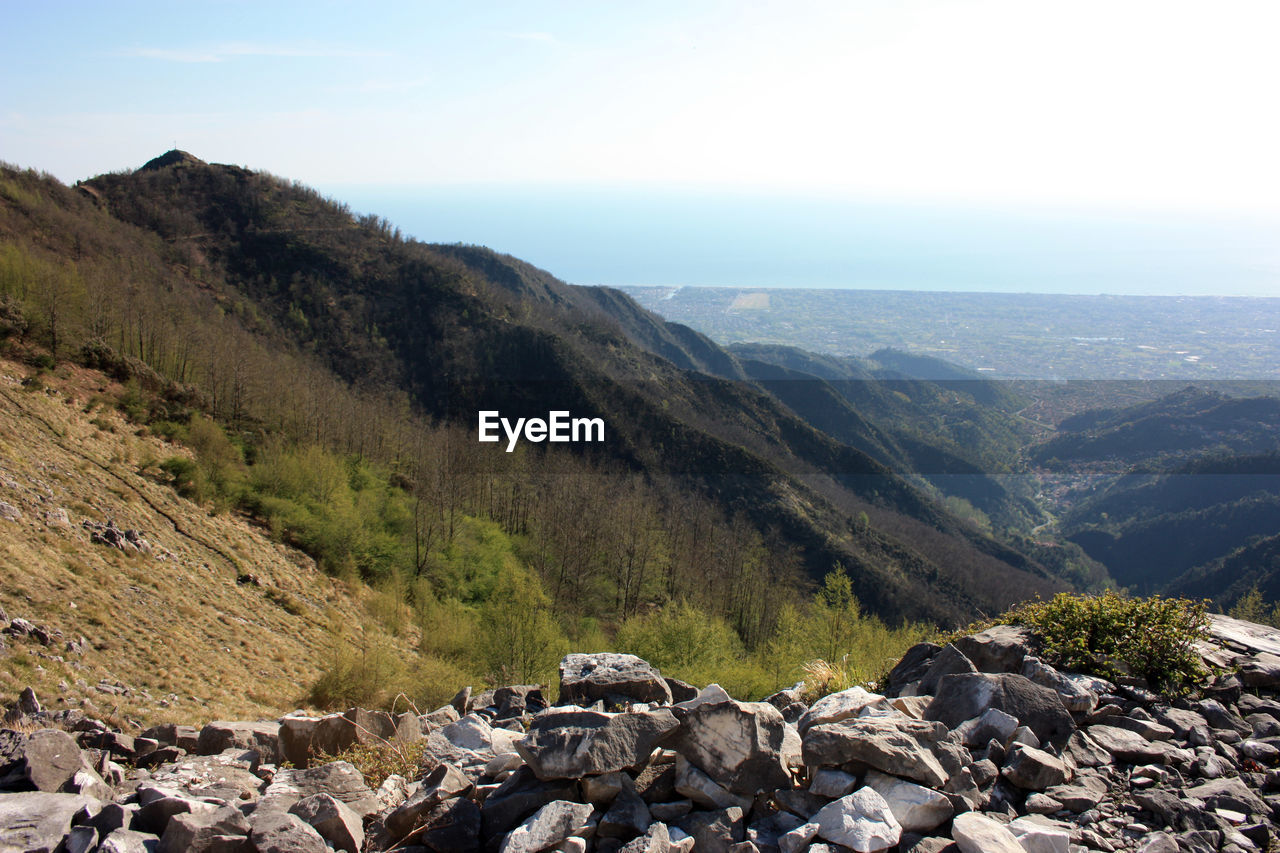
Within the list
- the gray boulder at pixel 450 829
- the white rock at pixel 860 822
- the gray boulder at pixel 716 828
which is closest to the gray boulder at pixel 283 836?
the gray boulder at pixel 450 829

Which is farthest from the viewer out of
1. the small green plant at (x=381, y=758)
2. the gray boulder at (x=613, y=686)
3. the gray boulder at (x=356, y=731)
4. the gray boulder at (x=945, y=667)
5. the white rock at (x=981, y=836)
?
the gray boulder at (x=613, y=686)

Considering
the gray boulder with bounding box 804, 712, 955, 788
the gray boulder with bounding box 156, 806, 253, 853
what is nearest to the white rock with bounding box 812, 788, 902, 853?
the gray boulder with bounding box 804, 712, 955, 788

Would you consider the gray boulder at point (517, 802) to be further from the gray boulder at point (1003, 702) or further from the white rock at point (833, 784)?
the gray boulder at point (1003, 702)

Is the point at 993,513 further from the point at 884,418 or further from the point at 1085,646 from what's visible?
the point at 1085,646

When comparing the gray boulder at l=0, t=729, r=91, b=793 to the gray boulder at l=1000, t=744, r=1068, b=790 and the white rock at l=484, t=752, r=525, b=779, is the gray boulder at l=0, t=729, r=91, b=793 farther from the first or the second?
the gray boulder at l=1000, t=744, r=1068, b=790

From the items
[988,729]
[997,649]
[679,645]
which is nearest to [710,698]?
[988,729]
